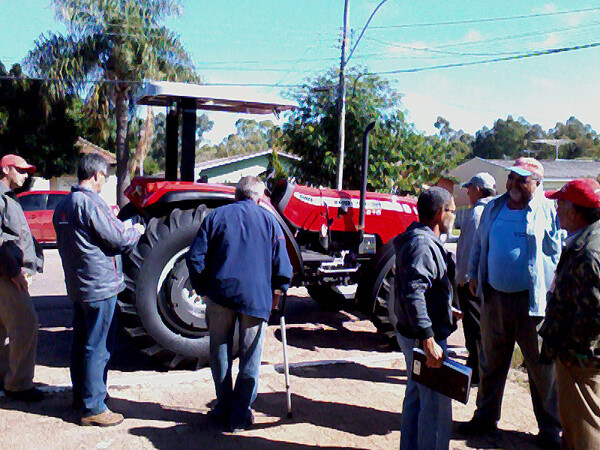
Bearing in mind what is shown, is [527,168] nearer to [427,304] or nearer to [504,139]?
[427,304]

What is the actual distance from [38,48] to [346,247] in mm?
17084

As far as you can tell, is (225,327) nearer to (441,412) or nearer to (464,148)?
(441,412)

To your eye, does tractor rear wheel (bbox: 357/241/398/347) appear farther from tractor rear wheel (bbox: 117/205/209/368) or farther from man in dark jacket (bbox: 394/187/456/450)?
man in dark jacket (bbox: 394/187/456/450)

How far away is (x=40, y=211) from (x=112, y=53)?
703 cm

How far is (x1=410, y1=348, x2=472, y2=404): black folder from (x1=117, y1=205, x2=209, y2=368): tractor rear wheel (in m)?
2.41

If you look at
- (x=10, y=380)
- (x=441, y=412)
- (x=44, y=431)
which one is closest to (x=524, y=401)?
(x=441, y=412)

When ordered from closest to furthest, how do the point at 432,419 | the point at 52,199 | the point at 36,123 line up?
1. the point at 432,419
2. the point at 52,199
3. the point at 36,123

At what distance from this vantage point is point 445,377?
3.19m

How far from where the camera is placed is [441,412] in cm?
334

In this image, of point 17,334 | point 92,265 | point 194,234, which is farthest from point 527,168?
point 17,334

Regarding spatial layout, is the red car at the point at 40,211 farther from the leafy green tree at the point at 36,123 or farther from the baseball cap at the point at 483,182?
the baseball cap at the point at 483,182

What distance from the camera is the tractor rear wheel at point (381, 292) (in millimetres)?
5762

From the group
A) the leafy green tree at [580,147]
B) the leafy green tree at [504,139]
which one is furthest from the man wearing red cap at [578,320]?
the leafy green tree at [504,139]

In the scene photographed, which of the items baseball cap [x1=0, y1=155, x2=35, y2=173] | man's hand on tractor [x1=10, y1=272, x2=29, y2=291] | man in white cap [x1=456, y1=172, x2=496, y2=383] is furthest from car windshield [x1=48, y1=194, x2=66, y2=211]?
man in white cap [x1=456, y1=172, x2=496, y2=383]
